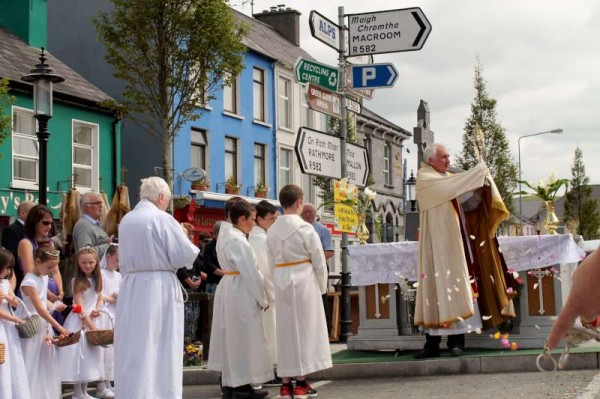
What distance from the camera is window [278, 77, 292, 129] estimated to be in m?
36.2

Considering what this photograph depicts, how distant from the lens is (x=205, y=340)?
12.0 meters

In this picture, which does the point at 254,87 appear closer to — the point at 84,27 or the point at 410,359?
the point at 84,27

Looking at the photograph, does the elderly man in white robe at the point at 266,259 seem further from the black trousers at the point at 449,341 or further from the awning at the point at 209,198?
the awning at the point at 209,198

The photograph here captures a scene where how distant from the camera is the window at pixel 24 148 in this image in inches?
921

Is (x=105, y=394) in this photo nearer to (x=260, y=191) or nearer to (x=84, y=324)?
(x=84, y=324)

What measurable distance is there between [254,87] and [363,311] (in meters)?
23.7

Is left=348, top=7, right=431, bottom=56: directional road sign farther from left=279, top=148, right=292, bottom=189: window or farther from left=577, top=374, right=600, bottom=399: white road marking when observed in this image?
left=279, top=148, right=292, bottom=189: window

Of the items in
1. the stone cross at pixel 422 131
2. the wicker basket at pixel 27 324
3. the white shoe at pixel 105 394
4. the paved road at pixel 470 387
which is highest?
the stone cross at pixel 422 131

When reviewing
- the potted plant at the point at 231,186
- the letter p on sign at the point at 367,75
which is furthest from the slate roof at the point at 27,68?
the letter p on sign at the point at 367,75

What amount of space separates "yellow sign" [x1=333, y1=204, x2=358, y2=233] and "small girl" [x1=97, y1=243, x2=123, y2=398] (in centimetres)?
296

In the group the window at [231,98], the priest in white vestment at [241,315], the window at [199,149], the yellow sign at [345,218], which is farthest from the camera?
the window at [231,98]

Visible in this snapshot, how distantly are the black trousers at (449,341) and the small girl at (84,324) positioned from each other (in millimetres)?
3489

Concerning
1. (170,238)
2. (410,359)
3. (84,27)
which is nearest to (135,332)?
(170,238)

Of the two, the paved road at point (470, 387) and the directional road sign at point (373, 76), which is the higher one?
the directional road sign at point (373, 76)
